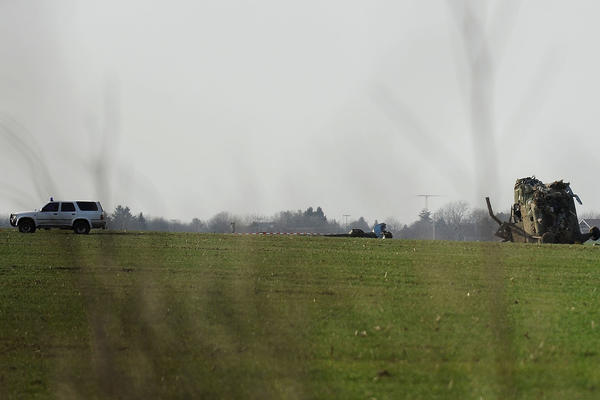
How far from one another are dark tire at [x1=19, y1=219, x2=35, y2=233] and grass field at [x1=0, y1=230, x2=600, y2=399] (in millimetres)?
21746

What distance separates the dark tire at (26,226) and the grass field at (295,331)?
21746 millimetres

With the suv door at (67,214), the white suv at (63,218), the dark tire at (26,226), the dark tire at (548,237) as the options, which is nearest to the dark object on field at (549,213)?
the dark tire at (548,237)

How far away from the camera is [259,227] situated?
30.4 feet

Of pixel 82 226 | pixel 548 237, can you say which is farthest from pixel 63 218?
pixel 548 237

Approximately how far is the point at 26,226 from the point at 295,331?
113ft

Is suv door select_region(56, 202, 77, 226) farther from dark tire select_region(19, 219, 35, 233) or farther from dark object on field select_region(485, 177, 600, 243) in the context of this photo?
dark object on field select_region(485, 177, 600, 243)

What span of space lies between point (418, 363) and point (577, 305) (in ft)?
21.2

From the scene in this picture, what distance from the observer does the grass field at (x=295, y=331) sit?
31.3 feet

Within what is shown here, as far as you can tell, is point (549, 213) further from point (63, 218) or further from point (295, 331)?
point (295, 331)

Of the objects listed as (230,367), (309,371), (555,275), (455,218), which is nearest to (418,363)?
(309,371)

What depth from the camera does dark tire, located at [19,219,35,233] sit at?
44375mm

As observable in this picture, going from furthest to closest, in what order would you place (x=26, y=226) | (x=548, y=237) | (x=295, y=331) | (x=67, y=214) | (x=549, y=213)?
(x=67, y=214)
(x=26, y=226)
(x=549, y=213)
(x=548, y=237)
(x=295, y=331)

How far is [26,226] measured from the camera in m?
44.5

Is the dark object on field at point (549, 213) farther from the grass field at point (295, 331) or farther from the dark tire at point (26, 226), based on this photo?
the dark tire at point (26, 226)
